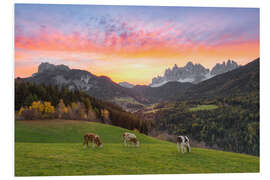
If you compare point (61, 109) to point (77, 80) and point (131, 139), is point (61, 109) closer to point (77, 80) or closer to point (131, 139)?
point (77, 80)

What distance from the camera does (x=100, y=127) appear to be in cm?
1346

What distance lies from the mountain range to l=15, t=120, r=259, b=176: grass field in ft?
7.23

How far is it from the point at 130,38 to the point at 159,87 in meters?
3.42

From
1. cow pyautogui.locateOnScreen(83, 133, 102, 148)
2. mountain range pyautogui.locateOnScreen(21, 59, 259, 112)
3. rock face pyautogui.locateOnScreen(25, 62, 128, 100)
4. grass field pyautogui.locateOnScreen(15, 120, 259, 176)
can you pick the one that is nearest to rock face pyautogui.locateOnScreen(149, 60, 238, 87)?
mountain range pyautogui.locateOnScreen(21, 59, 259, 112)

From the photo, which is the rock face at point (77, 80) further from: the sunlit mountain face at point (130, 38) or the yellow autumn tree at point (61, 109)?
the yellow autumn tree at point (61, 109)

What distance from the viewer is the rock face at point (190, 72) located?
1322cm

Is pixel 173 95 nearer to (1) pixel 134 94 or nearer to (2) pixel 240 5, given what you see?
(1) pixel 134 94

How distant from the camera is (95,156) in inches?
405

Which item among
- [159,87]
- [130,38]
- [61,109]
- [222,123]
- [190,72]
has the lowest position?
[222,123]

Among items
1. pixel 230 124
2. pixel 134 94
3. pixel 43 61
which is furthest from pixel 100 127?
pixel 230 124

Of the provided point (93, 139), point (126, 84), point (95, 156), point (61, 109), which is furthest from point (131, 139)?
point (61, 109)

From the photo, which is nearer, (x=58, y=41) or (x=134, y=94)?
(x=58, y=41)

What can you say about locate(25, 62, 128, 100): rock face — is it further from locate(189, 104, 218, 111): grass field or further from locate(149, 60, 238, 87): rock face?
locate(189, 104, 218, 111): grass field
